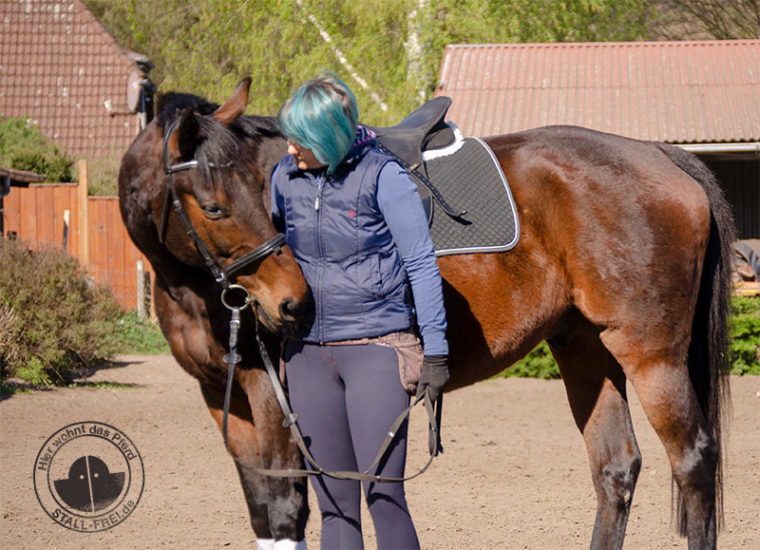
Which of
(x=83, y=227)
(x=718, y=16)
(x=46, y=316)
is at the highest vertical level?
(x=46, y=316)

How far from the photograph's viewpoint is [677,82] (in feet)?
46.3

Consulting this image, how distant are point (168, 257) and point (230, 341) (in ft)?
1.43

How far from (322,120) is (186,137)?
531mm

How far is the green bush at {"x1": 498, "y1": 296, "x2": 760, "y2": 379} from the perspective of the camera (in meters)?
9.89

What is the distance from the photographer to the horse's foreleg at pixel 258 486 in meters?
3.21

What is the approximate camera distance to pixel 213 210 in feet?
9.32

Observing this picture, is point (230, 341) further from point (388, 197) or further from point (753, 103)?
point (753, 103)

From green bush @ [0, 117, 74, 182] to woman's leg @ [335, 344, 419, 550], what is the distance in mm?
15746

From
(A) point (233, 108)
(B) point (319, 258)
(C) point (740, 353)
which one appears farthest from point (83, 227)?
(B) point (319, 258)

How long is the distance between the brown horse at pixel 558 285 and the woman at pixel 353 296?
12 centimetres

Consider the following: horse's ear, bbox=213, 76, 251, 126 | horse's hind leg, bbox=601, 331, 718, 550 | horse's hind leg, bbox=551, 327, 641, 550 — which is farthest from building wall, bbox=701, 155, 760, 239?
horse's ear, bbox=213, 76, 251, 126

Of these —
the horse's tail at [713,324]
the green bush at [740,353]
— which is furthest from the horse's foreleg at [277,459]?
the green bush at [740,353]
